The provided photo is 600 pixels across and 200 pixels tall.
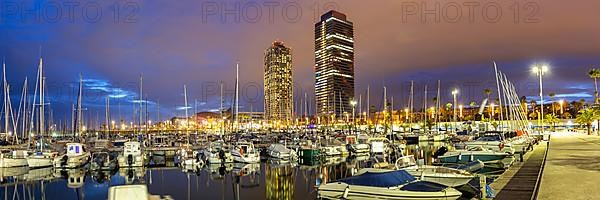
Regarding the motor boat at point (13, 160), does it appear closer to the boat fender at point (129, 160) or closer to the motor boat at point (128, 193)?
the boat fender at point (129, 160)

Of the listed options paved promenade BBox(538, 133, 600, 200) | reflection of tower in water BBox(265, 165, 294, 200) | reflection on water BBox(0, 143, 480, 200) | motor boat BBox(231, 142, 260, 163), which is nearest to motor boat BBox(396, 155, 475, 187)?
paved promenade BBox(538, 133, 600, 200)

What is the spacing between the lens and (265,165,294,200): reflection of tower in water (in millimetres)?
28673

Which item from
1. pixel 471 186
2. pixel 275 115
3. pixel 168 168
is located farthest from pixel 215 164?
pixel 275 115

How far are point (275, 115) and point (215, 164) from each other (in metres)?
144

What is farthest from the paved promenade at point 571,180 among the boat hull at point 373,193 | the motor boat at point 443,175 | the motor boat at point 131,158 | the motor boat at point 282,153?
the motor boat at point 131,158

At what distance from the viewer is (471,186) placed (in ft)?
83.4

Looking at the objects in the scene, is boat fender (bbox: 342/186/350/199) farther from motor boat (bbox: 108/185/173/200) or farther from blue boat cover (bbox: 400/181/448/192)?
motor boat (bbox: 108/185/173/200)

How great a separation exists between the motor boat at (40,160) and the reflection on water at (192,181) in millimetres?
1405

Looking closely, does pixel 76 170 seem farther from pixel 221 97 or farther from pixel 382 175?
pixel 382 175

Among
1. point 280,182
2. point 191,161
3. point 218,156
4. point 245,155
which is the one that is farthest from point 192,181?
point 218,156

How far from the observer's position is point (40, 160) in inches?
1928

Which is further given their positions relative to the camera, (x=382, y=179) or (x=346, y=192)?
(x=346, y=192)

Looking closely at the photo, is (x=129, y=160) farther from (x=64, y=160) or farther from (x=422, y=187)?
(x=422, y=187)

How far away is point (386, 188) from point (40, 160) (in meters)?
43.7
